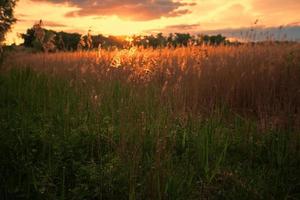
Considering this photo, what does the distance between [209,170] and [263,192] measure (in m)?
0.59

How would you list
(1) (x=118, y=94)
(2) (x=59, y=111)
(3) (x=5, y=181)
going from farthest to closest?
(1) (x=118, y=94), (2) (x=59, y=111), (3) (x=5, y=181)

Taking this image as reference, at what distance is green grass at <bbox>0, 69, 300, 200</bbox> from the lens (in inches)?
133

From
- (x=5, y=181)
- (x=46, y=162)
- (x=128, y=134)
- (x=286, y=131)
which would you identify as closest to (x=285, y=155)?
(x=286, y=131)

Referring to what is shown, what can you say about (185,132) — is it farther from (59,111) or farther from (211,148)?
(59,111)

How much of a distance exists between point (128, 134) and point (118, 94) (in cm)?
226

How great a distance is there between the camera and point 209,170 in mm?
3791

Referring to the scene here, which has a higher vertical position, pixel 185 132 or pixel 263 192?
pixel 185 132

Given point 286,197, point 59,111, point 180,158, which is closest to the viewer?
point 286,197

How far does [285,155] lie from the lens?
405cm

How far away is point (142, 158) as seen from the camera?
12.7ft

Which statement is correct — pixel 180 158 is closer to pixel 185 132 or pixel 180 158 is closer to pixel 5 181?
pixel 185 132

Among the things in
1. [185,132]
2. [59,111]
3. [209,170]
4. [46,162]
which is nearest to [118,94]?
[59,111]

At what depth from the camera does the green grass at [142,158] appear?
11.1ft

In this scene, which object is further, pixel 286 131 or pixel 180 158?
pixel 286 131
